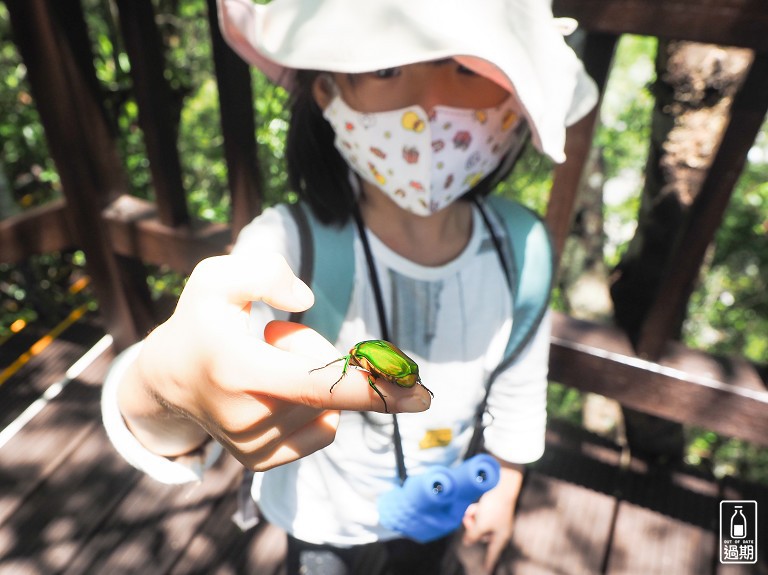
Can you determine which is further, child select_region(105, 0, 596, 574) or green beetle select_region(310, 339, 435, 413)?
child select_region(105, 0, 596, 574)

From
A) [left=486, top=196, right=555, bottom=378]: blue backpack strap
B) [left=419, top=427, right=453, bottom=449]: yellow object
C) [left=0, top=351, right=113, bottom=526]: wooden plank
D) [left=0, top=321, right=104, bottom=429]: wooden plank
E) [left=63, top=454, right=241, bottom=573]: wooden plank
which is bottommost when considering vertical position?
[left=63, top=454, right=241, bottom=573]: wooden plank

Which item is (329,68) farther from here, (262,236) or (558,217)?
(558,217)

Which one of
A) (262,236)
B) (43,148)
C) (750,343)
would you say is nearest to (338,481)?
(262,236)

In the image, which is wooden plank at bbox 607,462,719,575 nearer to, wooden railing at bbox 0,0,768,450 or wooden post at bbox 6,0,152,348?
wooden railing at bbox 0,0,768,450

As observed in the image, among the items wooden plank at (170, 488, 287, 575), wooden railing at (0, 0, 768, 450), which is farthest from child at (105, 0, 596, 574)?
wooden plank at (170, 488, 287, 575)

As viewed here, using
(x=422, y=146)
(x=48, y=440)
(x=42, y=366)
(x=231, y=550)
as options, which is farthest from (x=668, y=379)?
(x=42, y=366)
